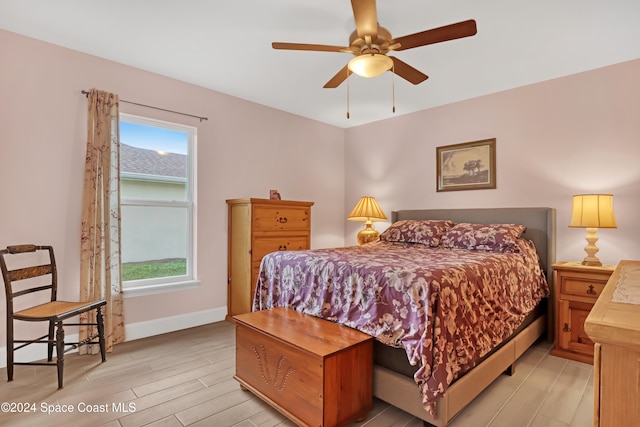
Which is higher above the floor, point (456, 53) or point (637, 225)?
point (456, 53)

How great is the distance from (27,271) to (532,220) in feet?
14.2

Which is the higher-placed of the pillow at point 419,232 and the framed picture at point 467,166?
the framed picture at point 467,166

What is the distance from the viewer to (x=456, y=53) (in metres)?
2.81

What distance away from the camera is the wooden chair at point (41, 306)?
2.22m

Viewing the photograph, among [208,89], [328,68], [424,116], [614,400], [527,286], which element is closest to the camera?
[614,400]

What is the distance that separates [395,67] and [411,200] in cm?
224

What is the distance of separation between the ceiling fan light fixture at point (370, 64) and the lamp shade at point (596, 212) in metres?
2.08

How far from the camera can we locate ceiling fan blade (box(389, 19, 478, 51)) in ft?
6.16

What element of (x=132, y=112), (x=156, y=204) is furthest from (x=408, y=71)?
(x=156, y=204)

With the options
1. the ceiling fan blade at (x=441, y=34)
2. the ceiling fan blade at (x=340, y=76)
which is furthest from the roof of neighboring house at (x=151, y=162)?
the ceiling fan blade at (x=441, y=34)

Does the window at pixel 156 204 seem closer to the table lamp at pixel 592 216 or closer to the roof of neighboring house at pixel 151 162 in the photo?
the roof of neighboring house at pixel 151 162

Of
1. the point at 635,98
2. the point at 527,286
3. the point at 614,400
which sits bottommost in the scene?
the point at 527,286

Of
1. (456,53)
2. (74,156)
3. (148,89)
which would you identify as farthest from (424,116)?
(74,156)

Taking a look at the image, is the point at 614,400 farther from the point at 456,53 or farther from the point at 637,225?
the point at 637,225
